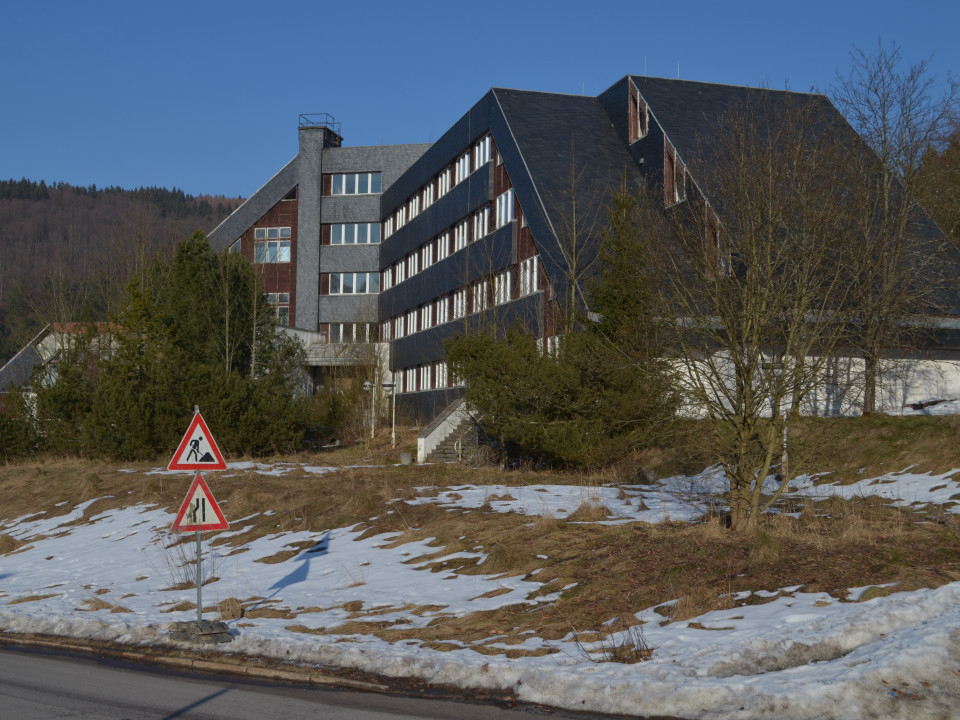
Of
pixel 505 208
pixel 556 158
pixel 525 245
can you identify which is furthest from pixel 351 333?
→ pixel 556 158

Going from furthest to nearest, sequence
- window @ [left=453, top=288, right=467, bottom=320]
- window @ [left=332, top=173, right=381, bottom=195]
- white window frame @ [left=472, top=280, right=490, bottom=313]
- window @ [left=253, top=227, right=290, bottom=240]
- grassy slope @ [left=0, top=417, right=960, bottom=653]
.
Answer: window @ [left=253, top=227, right=290, bottom=240] < window @ [left=332, top=173, right=381, bottom=195] < window @ [left=453, top=288, right=467, bottom=320] < white window frame @ [left=472, top=280, right=490, bottom=313] < grassy slope @ [left=0, top=417, right=960, bottom=653]

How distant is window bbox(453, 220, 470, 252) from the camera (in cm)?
4381

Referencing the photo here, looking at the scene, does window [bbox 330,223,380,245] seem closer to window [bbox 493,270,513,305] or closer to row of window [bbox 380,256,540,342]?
row of window [bbox 380,256,540,342]

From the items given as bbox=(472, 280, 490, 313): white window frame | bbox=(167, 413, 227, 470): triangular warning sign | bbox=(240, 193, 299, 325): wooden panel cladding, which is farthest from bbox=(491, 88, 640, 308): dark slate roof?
bbox=(240, 193, 299, 325): wooden panel cladding

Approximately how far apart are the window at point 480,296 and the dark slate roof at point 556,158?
3.77 meters

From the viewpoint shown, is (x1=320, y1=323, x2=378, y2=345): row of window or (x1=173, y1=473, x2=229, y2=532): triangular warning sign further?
(x1=320, y1=323, x2=378, y2=345): row of window

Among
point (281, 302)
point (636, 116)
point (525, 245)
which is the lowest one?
point (525, 245)

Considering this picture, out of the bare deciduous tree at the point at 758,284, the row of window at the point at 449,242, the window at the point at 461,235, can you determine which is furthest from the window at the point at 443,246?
the bare deciduous tree at the point at 758,284

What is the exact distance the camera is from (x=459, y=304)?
44438mm

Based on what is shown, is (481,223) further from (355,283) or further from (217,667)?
(217,667)

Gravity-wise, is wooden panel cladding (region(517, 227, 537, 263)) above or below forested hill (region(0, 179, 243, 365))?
below

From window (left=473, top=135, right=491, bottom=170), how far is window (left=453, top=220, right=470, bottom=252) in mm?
2662

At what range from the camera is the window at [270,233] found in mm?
60031

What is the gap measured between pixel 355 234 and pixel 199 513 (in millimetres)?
48846
